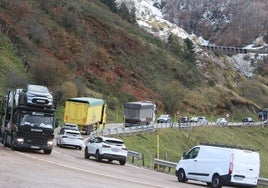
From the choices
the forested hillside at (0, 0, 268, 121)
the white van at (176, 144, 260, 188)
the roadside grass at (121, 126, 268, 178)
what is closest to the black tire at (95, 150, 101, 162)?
the roadside grass at (121, 126, 268, 178)

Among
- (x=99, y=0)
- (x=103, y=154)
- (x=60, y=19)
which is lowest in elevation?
(x=103, y=154)

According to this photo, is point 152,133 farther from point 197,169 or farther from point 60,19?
point 60,19

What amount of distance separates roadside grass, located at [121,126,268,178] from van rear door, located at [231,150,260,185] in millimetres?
12772

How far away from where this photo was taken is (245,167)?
22891 millimetres

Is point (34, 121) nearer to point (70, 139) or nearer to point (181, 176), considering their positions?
point (181, 176)

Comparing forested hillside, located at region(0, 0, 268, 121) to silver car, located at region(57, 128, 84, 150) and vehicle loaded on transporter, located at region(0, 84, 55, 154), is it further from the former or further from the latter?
vehicle loaded on transporter, located at region(0, 84, 55, 154)

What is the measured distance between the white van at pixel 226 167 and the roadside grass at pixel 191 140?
37.3ft

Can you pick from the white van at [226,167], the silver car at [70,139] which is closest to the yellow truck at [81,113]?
the silver car at [70,139]

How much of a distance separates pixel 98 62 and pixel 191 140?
34501 millimetres

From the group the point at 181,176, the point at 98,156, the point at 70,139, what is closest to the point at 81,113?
the point at 70,139

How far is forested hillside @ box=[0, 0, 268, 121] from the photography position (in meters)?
75.0

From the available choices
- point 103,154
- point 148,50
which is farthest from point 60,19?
point 103,154

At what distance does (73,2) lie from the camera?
11844 centimetres

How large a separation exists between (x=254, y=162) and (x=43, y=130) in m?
11.0
